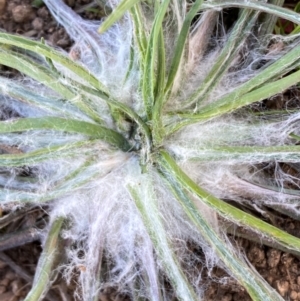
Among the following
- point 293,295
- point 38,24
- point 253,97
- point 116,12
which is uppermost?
point 38,24

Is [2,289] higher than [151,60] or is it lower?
lower

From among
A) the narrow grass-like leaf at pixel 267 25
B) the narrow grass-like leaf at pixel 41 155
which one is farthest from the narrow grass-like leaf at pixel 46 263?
the narrow grass-like leaf at pixel 267 25

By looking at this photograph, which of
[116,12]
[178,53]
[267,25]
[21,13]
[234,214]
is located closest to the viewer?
[116,12]

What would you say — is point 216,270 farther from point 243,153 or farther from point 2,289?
point 2,289

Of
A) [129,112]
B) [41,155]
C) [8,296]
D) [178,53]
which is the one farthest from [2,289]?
[178,53]

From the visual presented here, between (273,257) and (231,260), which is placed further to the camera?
(273,257)

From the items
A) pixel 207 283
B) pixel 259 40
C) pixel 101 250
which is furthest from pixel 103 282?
pixel 259 40
